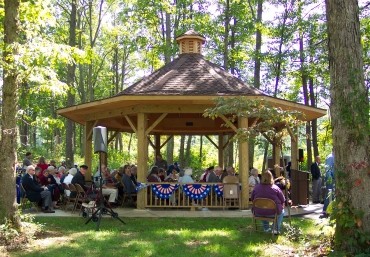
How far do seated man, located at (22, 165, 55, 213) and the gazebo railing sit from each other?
2.54 metres

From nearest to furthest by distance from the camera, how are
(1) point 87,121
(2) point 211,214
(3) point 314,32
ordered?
(2) point 211,214, (1) point 87,121, (3) point 314,32

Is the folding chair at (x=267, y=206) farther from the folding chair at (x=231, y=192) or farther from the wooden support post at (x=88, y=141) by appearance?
the wooden support post at (x=88, y=141)

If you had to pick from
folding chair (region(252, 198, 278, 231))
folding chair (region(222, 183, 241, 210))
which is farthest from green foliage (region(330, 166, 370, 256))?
folding chair (region(222, 183, 241, 210))

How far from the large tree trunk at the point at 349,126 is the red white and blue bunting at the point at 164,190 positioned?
19.0ft

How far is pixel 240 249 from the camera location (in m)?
A: 7.01

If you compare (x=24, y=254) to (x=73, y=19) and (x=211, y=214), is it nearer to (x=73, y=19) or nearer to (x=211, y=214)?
(x=211, y=214)

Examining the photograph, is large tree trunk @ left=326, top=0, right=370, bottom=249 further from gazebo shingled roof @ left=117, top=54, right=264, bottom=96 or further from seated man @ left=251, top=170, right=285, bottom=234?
gazebo shingled roof @ left=117, top=54, right=264, bottom=96

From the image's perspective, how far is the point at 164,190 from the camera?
37.7 feet

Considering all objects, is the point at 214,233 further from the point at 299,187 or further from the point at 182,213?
the point at 299,187

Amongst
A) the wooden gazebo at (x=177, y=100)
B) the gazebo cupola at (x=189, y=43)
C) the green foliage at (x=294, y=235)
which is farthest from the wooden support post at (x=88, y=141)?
the green foliage at (x=294, y=235)

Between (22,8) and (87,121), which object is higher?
(22,8)

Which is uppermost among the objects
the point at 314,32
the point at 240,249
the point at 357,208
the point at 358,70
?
the point at 314,32

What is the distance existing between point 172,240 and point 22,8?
5.04 metres

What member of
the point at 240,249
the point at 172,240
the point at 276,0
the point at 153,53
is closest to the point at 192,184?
the point at 172,240
